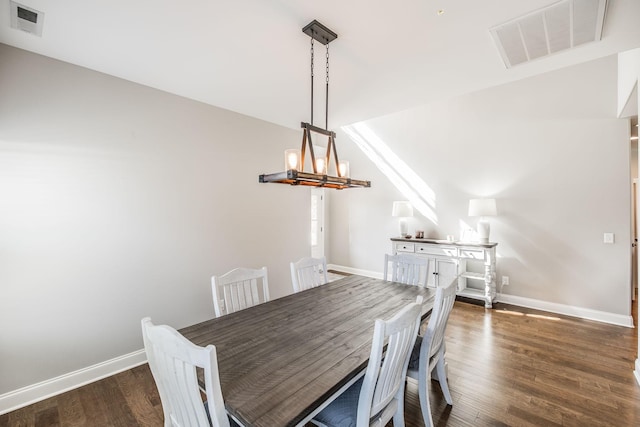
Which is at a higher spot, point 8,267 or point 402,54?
point 402,54

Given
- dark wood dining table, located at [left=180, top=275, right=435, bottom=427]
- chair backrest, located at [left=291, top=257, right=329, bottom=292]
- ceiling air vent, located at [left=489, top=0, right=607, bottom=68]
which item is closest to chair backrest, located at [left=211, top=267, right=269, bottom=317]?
dark wood dining table, located at [left=180, top=275, right=435, bottom=427]

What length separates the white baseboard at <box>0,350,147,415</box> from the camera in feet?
6.68

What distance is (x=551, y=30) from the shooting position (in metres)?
1.85

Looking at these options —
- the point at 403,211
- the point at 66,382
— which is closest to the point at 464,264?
the point at 403,211

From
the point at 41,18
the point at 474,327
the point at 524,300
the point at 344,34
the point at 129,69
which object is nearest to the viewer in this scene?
the point at 41,18

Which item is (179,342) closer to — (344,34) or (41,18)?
(344,34)

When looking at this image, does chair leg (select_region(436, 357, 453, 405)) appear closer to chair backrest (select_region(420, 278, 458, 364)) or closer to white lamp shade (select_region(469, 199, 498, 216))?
chair backrest (select_region(420, 278, 458, 364))

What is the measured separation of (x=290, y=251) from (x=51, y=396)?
271cm

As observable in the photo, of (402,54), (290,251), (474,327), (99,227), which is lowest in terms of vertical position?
(474,327)

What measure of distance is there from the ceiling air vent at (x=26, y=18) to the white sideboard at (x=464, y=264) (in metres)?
4.56

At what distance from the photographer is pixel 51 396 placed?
7.12ft

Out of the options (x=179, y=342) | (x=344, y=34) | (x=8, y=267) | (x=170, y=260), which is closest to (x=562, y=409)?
(x=179, y=342)

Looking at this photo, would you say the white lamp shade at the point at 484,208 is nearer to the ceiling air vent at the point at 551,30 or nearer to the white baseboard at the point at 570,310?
the white baseboard at the point at 570,310

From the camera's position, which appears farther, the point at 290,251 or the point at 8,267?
the point at 290,251
